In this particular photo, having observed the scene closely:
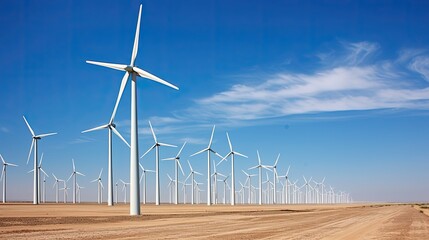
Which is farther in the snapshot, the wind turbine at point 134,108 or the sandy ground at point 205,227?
the wind turbine at point 134,108

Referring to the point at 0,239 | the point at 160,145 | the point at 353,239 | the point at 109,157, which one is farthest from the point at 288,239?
the point at 160,145

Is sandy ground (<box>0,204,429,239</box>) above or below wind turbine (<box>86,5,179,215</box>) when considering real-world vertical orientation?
below

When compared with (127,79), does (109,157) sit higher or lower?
lower

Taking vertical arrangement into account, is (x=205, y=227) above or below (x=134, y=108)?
below

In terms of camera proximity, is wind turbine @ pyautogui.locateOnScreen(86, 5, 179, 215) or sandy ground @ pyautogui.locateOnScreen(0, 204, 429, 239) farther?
wind turbine @ pyautogui.locateOnScreen(86, 5, 179, 215)

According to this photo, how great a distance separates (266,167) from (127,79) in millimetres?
126784

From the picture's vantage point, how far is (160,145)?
131750 mm

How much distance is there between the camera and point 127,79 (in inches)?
2466

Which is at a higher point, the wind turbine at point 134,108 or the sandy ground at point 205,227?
the wind turbine at point 134,108

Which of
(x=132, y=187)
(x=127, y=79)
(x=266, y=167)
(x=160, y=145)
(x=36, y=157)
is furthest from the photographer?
(x=266, y=167)

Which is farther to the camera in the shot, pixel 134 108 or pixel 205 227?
pixel 134 108

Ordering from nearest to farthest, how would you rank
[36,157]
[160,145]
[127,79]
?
[127,79], [36,157], [160,145]

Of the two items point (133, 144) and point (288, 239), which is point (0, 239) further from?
point (133, 144)

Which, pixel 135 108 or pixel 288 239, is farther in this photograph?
pixel 135 108
